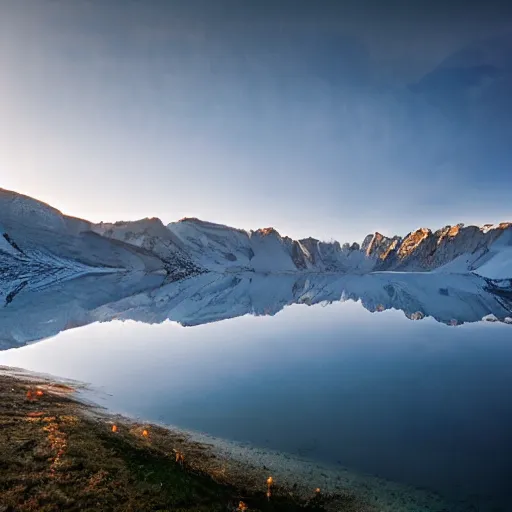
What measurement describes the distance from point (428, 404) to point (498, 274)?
192692 mm

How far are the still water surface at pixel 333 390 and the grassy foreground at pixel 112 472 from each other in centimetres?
264

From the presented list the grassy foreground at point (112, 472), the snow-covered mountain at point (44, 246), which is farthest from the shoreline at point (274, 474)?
the snow-covered mountain at point (44, 246)

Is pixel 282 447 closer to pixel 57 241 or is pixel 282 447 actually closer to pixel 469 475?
pixel 469 475

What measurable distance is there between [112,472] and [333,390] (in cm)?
1423

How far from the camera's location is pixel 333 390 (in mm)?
20906

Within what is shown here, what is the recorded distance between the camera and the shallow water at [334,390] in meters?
13.7

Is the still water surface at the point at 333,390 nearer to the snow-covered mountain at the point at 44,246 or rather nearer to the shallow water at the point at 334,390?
the shallow water at the point at 334,390

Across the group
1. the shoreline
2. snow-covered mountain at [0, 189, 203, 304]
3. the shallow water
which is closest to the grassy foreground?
the shoreline

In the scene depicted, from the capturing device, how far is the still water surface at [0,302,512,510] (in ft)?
45.3

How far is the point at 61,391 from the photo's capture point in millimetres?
19516

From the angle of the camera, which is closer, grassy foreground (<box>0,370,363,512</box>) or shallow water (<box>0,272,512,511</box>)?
grassy foreground (<box>0,370,363,512</box>)

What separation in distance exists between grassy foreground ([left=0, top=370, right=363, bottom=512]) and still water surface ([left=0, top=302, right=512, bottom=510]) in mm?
2640

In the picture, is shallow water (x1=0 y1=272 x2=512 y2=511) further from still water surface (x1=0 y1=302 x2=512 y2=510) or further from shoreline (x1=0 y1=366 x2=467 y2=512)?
shoreline (x1=0 y1=366 x2=467 y2=512)

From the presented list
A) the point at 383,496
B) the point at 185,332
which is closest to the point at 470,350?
the point at 383,496
